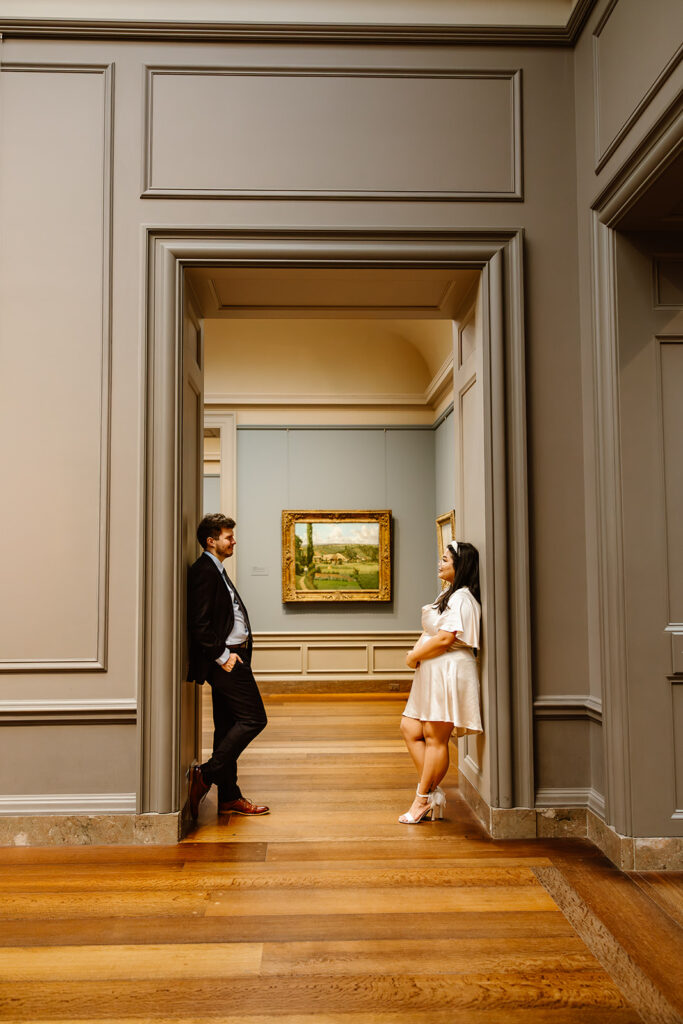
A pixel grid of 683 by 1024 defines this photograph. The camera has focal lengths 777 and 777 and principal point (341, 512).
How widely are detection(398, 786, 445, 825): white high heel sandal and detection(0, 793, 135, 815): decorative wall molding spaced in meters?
1.55

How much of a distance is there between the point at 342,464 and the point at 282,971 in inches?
305

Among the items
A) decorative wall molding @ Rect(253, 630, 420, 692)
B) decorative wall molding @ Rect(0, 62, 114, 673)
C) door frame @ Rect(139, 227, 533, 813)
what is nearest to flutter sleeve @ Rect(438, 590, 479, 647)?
door frame @ Rect(139, 227, 533, 813)

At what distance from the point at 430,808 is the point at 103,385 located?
3080 mm

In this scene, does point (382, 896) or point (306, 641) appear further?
point (306, 641)

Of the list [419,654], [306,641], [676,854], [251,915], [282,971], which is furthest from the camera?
[306,641]

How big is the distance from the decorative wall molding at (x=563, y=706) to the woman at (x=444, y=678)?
14.3 inches

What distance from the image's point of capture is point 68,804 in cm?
423

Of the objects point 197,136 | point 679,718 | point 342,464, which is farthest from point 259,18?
point 342,464

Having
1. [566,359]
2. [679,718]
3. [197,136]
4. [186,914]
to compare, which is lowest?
[186,914]

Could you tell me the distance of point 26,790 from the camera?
4250 millimetres

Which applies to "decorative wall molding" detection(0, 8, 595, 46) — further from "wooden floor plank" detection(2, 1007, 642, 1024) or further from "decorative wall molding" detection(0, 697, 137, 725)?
"wooden floor plank" detection(2, 1007, 642, 1024)

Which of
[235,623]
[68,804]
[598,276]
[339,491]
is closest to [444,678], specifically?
[235,623]

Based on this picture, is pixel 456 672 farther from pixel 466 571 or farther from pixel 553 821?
pixel 553 821

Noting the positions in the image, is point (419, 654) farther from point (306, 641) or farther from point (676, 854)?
point (306, 641)
